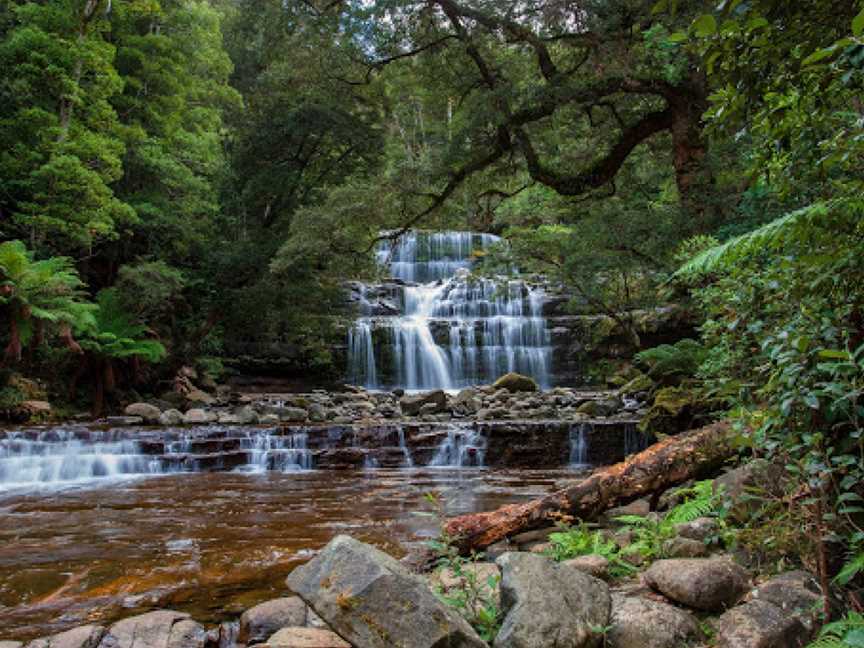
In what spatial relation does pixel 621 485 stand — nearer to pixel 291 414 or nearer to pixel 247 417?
pixel 247 417

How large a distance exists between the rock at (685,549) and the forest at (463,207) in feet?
0.60

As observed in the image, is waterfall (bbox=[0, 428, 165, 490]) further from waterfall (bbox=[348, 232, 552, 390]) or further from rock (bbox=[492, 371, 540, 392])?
waterfall (bbox=[348, 232, 552, 390])

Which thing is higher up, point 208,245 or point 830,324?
point 208,245

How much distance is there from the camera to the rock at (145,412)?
12116 mm

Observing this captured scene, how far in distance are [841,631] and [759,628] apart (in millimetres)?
307

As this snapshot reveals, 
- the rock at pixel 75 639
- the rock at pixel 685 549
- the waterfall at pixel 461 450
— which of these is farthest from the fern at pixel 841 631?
the waterfall at pixel 461 450

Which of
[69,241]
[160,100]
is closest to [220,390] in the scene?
[69,241]

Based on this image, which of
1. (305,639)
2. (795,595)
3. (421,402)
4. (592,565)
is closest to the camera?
(795,595)

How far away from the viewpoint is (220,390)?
16875 millimetres

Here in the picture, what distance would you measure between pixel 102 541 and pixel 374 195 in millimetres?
7790

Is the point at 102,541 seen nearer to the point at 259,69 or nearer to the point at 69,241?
the point at 69,241

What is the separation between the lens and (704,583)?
2.61m

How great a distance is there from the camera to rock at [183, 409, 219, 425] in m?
11.9

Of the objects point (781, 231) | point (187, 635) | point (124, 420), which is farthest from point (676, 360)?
point (124, 420)
